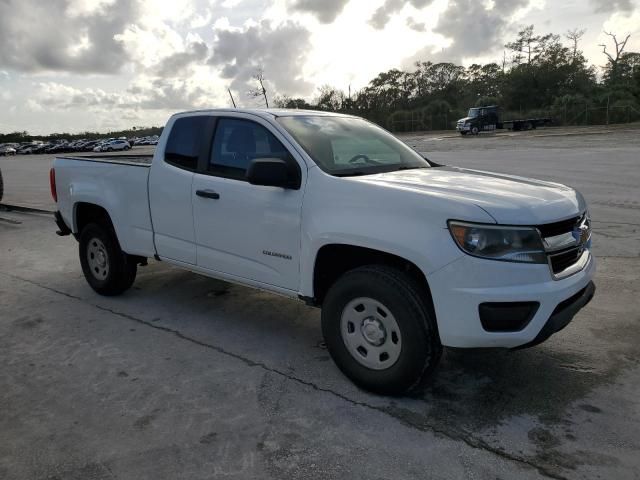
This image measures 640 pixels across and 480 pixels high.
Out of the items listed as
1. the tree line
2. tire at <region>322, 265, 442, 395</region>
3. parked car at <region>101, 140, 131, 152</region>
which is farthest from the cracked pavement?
parked car at <region>101, 140, 131, 152</region>

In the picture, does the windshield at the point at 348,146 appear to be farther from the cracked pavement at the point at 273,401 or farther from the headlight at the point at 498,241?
the cracked pavement at the point at 273,401

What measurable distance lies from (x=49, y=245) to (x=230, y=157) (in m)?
5.31

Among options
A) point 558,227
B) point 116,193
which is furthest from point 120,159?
point 558,227

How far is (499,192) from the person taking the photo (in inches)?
127

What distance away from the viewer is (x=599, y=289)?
207 inches

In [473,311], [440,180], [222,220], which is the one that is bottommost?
[473,311]

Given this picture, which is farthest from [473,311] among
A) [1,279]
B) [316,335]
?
[1,279]

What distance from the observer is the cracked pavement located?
2.77 m

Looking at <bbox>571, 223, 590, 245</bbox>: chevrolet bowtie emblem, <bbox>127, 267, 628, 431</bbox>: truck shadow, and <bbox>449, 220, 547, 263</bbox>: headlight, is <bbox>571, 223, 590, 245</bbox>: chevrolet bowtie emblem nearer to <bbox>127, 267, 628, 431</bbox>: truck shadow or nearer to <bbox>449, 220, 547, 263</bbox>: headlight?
<bbox>449, 220, 547, 263</bbox>: headlight

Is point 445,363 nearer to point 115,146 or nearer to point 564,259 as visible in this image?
point 564,259

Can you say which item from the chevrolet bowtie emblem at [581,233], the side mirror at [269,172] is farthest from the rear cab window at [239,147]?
the chevrolet bowtie emblem at [581,233]

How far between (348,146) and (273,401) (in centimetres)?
194

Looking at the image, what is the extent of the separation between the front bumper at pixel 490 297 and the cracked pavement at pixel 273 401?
51cm

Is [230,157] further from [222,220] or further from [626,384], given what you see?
[626,384]
